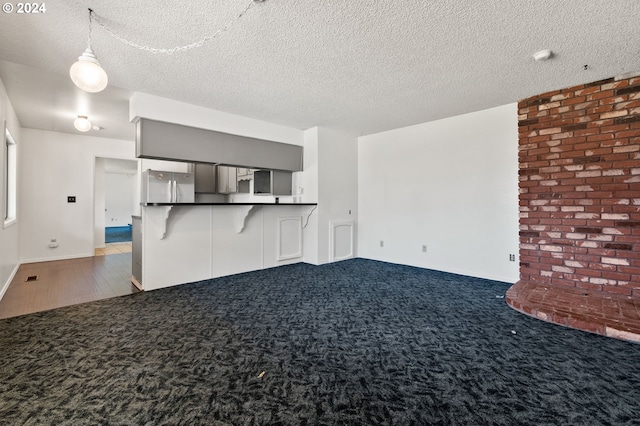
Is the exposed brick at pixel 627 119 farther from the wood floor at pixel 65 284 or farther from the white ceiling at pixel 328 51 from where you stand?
the wood floor at pixel 65 284

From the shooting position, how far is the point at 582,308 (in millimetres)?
2762

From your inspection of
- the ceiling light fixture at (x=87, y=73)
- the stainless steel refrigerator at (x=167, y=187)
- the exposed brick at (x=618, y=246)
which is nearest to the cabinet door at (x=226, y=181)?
the stainless steel refrigerator at (x=167, y=187)

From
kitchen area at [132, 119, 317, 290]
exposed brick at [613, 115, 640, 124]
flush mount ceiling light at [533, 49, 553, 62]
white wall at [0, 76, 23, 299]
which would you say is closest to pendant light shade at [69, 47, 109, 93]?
kitchen area at [132, 119, 317, 290]

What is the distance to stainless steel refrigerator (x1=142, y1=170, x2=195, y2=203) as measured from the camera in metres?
4.69

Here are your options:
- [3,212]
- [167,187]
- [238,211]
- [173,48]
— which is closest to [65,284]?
[3,212]

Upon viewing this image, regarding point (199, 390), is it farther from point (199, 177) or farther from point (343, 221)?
point (199, 177)

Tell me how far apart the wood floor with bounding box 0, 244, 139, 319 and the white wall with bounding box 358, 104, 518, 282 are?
13.5ft

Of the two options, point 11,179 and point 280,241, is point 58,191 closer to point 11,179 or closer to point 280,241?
point 11,179

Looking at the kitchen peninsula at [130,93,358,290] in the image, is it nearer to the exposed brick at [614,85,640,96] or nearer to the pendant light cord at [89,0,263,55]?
the pendant light cord at [89,0,263,55]

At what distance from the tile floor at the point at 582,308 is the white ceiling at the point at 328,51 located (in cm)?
234

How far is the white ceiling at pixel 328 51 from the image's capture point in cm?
209

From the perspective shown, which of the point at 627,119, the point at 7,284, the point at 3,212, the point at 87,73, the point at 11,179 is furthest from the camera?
the point at 11,179

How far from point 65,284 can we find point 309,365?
3.97m

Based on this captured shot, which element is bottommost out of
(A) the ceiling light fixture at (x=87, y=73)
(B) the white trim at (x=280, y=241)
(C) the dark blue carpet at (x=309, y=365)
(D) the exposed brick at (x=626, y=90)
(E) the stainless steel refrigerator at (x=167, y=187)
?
(C) the dark blue carpet at (x=309, y=365)
